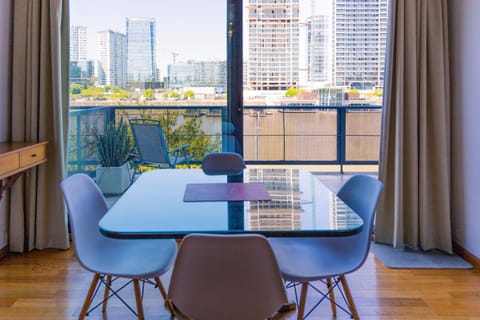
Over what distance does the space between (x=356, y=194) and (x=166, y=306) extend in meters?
1.29

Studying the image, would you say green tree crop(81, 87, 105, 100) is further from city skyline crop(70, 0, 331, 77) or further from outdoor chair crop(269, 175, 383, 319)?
outdoor chair crop(269, 175, 383, 319)

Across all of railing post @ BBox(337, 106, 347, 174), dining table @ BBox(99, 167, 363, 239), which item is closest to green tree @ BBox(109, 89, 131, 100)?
dining table @ BBox(99, 167, 363, 239)

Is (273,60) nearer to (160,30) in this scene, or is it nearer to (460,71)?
(160,30)

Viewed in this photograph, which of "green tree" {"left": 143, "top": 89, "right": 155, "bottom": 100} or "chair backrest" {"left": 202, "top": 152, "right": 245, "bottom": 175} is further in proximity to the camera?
"green tree" {"left": 143, "top": 89, "right": 155, "bottom": 100}

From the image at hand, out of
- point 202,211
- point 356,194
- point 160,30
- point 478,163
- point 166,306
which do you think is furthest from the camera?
point 160,30

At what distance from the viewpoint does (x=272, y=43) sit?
13.3 ft

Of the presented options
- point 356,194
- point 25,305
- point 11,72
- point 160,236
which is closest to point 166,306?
point 25,305

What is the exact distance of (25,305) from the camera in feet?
8.87

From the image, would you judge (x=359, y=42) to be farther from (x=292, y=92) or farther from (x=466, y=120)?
(x=466, y=120)

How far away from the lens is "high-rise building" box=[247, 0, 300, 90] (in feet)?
13.1

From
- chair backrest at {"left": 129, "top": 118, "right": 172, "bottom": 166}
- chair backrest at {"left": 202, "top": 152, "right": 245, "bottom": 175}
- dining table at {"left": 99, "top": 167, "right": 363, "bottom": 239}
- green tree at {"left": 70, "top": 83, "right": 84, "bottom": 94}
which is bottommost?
dining table at {"left": 99, "top": 167, "right": 363, "bottom": 239}

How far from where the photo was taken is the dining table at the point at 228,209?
1766mm

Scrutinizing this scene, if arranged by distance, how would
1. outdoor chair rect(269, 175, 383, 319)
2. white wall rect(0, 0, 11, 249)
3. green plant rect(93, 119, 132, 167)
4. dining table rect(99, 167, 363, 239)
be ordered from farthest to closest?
green plant rect(93, 119, 132, 167), white wall rect(0, 0, 11, 249), outdoor chair rect(269, 175, 383, 319), dining table rect(99, 167, 363, 239)

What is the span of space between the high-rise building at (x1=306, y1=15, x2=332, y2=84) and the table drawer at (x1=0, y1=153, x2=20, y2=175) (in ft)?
8.24
